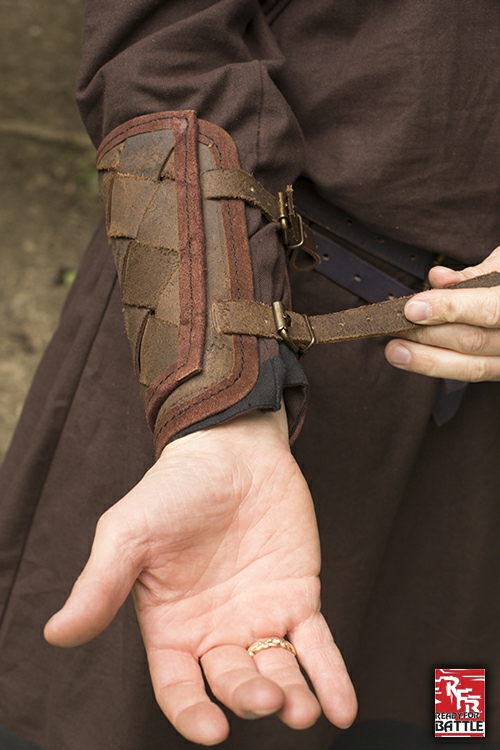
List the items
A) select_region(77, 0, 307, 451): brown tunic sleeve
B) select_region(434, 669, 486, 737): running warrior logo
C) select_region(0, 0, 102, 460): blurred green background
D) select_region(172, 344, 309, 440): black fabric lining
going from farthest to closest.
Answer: select_region(0, 0, 102, 460): blurred green background, select_region(434, 669, 486, 737): running warrior logo, select_region(77, 0, 307, 451): brown tunic sleeve, select_region(172, 344, 309, 440): black fabric lining

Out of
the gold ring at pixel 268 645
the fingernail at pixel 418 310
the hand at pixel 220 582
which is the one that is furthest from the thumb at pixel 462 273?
the gold ring at pixel 268 645

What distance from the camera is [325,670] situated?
0.74 metres

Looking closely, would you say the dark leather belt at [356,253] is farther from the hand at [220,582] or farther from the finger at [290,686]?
the finger at [290,686]

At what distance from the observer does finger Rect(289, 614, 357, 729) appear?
0.71 m

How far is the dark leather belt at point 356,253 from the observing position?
105 centimetres

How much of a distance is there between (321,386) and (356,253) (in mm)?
238


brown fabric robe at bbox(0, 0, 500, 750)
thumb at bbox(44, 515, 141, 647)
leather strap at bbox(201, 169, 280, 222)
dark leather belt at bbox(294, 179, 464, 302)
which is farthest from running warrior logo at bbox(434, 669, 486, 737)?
leather strap at bbox(201, 169, 280, 222)

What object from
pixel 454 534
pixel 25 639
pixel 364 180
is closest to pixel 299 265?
pixel 364 180

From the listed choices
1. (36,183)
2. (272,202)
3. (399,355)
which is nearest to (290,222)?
(272,202)

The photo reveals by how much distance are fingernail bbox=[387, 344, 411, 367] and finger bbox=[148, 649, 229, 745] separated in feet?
1.73

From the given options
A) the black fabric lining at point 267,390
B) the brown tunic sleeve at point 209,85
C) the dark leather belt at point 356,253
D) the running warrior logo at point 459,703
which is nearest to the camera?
the black fabric lining at point 267,390

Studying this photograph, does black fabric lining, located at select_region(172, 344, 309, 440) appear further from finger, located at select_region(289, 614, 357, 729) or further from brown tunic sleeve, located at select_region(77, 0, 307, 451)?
finger, located at select_region(289, 614, 357, 729)

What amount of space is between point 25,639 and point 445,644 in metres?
0.91

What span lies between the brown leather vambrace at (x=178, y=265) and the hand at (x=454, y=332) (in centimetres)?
27
